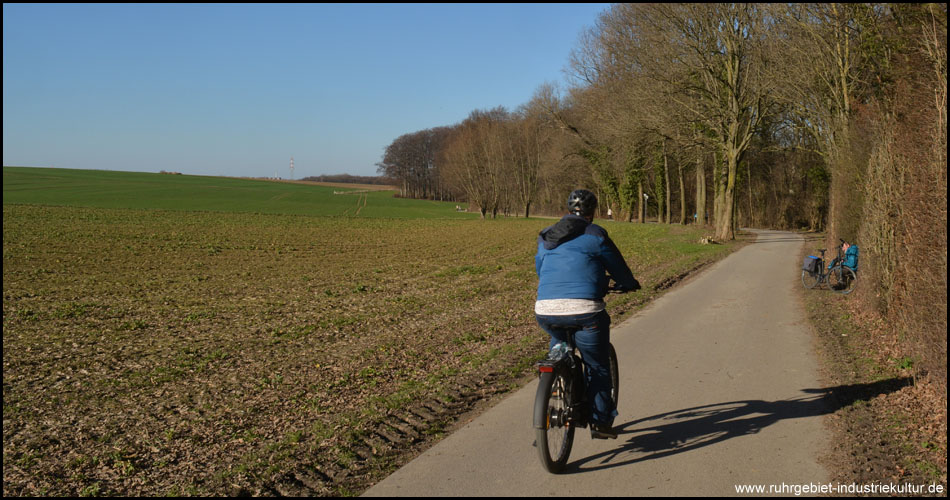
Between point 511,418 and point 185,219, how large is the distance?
46.6 meters

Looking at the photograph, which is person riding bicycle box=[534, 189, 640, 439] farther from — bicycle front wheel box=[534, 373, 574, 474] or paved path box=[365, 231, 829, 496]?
paved path box=[365, 231, 829, 496]

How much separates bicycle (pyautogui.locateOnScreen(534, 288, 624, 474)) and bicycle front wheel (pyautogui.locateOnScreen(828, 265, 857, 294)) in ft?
34.0

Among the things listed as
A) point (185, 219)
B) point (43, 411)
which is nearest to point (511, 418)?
point (43, 411)

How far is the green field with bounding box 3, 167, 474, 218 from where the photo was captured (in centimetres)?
6744

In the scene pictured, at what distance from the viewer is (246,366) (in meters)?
8.76

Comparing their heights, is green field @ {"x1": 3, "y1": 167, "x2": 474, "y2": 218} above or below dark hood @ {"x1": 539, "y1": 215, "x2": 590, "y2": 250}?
above

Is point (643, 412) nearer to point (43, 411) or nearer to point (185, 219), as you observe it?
point (43, 411)

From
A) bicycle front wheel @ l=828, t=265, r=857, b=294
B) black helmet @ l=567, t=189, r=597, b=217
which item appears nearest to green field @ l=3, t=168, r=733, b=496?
black helmet @ l=567, t=189, r=597, b=217

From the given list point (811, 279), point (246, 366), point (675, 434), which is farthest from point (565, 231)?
point (811, 279)

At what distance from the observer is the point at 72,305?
1373 cm

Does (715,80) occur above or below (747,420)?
above

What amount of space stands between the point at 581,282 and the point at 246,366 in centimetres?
557

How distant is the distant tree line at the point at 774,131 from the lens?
24.2 feet

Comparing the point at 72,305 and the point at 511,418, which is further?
the point at 72,305
